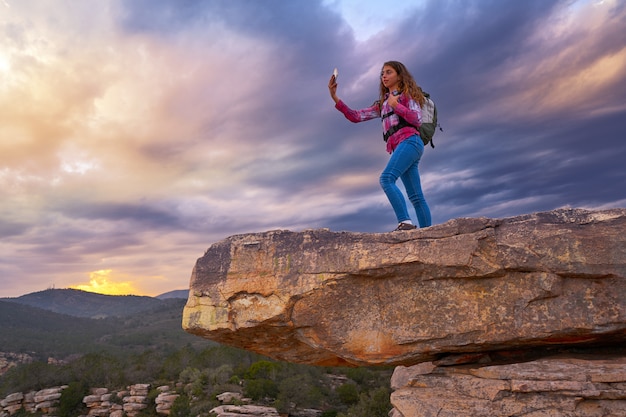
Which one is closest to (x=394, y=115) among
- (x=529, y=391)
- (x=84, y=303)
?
(x=529, y=391)

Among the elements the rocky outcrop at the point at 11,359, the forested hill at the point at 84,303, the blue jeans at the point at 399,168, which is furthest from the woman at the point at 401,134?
the forested hill at the point at 84,303

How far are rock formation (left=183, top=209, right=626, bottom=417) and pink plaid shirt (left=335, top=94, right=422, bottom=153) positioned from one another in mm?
1185

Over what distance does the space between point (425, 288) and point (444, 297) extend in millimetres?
219

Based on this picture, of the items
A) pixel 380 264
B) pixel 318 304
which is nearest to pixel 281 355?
pixel 318 304

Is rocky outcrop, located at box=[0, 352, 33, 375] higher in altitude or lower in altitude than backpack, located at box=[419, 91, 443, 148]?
lower

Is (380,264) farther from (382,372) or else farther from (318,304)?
(382,372)

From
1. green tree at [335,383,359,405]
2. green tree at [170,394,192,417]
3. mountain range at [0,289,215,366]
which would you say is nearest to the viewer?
green tree at [170,394,192,417]

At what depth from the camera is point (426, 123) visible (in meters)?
5.66

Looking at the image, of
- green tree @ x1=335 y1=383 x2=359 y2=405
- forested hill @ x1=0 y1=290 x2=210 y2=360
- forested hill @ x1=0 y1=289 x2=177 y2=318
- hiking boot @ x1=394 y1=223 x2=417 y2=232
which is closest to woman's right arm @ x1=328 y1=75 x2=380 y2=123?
hiking boot @ x1=394 y1=223 x2=417 y2=232

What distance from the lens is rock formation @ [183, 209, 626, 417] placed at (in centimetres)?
476

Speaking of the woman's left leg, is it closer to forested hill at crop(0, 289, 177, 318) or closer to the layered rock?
the layered rock

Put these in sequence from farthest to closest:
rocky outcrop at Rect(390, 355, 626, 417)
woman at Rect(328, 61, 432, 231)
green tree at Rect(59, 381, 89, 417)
Result: 1. green tree at Rect(59, 381, 89, 417)
2. woman at Rect(328, 61, 432, 231)
3. rocky outcrop at Rect(390, 355, 626, 417)

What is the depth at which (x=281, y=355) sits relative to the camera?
616 centimetres

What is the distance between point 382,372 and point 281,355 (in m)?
26.4
